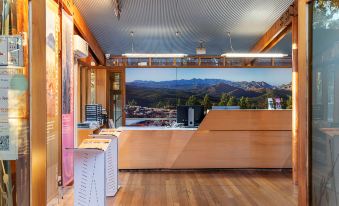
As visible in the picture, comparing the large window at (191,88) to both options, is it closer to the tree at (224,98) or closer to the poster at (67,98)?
the tree at (224,98)

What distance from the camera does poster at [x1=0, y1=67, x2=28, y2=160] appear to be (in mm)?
2795

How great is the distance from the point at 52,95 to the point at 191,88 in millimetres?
9481

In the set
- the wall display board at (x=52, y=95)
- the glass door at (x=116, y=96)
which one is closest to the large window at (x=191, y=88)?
the glass door at (x=116, y=96)

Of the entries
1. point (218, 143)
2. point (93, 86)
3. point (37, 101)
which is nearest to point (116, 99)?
point (93, 86)

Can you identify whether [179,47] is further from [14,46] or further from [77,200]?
[14,46]

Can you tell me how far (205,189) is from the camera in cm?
672

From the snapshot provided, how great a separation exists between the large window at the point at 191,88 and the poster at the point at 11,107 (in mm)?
11475

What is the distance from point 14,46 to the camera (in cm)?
280

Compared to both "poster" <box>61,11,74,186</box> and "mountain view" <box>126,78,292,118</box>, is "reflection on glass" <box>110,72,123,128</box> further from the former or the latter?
"poster" <box>61,11,74,186</box>

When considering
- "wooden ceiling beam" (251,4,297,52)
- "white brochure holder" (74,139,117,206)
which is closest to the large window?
"wooden ceiling beam" (251,4,297,52)

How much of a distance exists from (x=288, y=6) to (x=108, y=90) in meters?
7.55

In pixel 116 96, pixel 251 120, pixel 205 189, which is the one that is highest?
pixel 116 96

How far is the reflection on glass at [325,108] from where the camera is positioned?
10.8ft

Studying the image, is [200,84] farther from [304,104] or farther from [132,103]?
[304,104]
